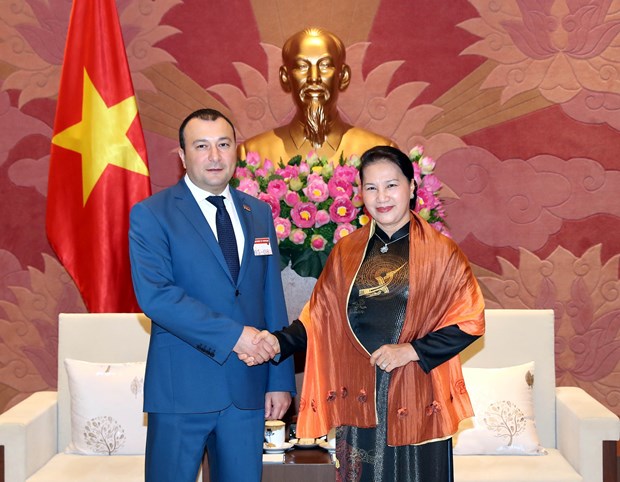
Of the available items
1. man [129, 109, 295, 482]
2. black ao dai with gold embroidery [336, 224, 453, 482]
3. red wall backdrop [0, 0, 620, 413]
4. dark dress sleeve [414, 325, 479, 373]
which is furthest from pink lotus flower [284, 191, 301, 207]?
red wall backdrop [0, 0, 620, 413]

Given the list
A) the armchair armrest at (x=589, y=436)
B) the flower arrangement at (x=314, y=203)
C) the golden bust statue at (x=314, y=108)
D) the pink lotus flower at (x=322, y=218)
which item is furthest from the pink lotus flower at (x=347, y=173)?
the armchair armrest at (x=589, y=436)

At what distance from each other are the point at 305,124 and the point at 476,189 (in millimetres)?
1004

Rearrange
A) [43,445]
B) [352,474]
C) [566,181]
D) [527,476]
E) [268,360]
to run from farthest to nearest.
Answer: [566,181] → [43,445] → [527,476] → [268,360] → [352,474]

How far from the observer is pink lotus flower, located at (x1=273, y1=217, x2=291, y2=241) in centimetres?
332

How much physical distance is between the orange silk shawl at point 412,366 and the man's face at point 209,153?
44 cm

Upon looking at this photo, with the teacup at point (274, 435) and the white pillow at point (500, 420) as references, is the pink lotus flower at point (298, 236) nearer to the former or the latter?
the teacup at point (274, 435)

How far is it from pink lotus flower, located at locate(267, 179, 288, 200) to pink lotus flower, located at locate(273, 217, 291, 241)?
98 mm

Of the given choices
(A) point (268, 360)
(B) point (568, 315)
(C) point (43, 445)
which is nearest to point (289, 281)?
(A) point (268, 360)

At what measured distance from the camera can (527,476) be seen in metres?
3.15

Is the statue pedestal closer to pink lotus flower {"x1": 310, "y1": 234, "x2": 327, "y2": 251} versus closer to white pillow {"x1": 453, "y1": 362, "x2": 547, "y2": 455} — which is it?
pink lotus flower {"x1": 310, "y1": 234, "x2": 327, "y2": 251}

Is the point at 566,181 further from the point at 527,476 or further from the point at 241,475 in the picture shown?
the point at 241,475

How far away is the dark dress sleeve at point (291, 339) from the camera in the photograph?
2.57m

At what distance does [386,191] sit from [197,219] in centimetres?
56

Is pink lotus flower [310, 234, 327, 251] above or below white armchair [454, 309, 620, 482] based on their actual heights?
above
